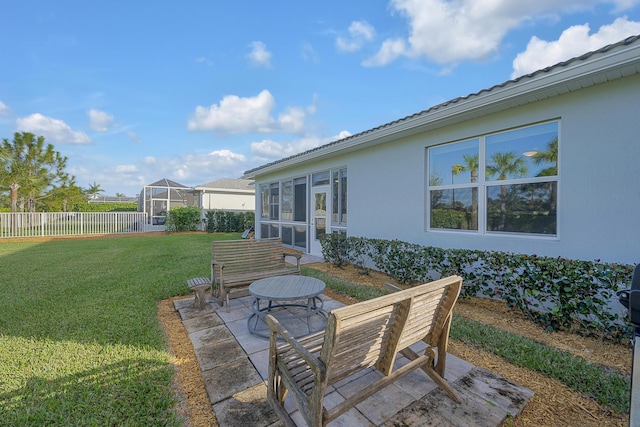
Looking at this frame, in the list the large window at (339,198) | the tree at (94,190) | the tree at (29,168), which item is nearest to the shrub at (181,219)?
the tree at (29,168)

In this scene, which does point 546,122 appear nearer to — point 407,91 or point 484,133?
point 484,133

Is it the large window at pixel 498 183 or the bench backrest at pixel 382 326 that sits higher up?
the large window at pixel 498 183

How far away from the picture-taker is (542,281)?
3.57m

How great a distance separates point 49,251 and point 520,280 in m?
14.2

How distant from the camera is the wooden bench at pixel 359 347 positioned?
1.52 metres

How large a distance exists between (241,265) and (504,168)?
4859 mm

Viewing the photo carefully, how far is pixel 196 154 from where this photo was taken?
40.4 meters

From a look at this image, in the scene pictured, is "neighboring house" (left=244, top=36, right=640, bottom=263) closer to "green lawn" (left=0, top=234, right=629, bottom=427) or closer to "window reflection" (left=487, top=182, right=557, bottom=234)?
"window reflection" (left=487, top=182, right=557, bottom=234)

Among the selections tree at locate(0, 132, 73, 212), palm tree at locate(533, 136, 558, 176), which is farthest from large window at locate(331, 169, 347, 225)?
tree at locate(0, 132, 73, 212)

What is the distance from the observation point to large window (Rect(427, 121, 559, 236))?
422cm

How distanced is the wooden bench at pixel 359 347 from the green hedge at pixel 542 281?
7.37ft

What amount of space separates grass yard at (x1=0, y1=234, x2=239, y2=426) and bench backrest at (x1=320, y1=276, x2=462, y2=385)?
1.38 m

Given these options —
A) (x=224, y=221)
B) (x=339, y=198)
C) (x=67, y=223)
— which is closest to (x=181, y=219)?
(x=224, y=221)

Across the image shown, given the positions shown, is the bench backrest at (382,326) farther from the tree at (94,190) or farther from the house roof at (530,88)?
the tree at (94,190)
